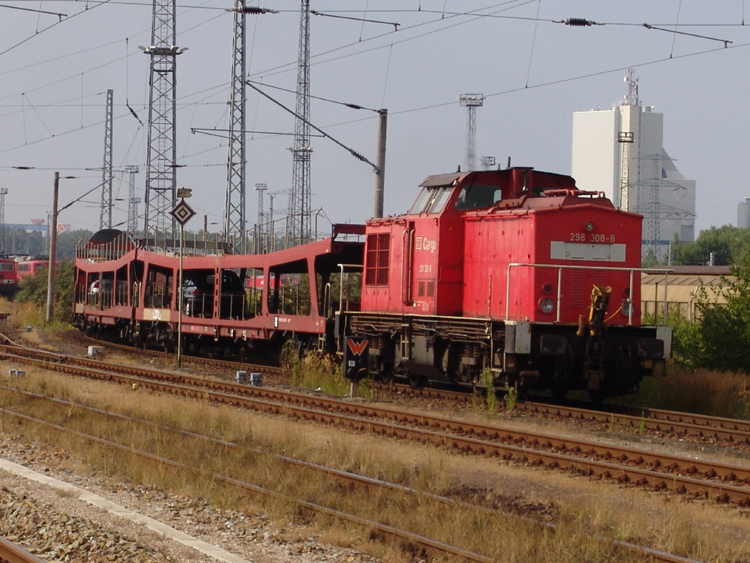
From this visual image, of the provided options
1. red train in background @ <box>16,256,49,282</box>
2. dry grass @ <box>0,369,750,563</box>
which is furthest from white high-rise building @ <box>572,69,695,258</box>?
dry grass @ <box>0,369,750,563</box>

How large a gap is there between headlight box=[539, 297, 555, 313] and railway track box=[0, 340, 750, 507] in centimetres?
260

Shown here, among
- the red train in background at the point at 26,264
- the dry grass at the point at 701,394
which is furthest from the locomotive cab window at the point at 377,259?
the red train in background at the point at 26,264

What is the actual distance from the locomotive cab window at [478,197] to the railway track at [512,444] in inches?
147

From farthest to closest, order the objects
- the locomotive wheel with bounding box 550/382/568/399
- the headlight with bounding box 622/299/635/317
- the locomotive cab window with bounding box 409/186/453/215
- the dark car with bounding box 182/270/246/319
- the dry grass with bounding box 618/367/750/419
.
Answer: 1. the dark car with bounding box 182/270/246/319
2. the locomotive cab window with bounding box 409/186/453/215
3. the dry grass with bounding box 618/367/750/419
4. the locomotive wheel with bounding box 550/382/568/399
5. the headlight with bounding box 622/299/635/317

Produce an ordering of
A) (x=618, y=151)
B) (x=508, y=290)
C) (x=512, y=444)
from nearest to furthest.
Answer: (x=512, y=444) → (x=508, y=290) → (x=618, y=151)

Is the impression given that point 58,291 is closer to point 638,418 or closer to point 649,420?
point 638,418

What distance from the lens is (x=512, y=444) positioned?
11914 millimetres

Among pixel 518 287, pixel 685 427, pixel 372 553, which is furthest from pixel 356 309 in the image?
pixel 372 553

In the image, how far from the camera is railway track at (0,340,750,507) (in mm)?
9578

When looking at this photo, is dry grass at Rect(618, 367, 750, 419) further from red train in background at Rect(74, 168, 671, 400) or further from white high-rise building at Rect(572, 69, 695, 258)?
white high-rise building at Rect(572, 69, 695, 258)

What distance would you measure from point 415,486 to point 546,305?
20.5 ft

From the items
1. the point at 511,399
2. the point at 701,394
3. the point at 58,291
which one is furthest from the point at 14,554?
the point at 58,291

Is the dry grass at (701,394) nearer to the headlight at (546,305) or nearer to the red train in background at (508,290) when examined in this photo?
the red train in background at (508,290)

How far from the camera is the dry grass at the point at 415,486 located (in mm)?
7277
